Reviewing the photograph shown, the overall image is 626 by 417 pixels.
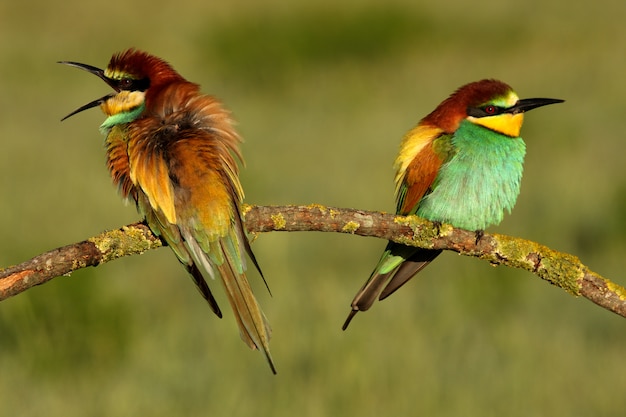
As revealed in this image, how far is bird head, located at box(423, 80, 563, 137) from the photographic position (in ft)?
10.5

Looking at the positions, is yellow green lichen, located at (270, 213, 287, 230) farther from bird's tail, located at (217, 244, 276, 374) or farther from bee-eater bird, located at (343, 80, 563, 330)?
bee-eater bird, located at (343, 80, 563, 330)

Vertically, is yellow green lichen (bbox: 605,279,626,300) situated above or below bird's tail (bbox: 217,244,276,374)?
above

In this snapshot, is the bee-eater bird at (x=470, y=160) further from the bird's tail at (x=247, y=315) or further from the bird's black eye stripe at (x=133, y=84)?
the bird's black eye stripe at (x=133, y=84)

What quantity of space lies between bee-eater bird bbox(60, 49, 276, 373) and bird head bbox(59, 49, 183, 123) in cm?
17

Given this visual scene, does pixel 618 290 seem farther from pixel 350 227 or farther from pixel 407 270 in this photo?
pixel 407 270

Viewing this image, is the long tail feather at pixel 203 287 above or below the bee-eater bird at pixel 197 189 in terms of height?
below

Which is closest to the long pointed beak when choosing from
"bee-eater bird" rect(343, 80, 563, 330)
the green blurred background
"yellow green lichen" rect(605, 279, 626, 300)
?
"bee-eater bird" rect(343, 80, 563, 330)

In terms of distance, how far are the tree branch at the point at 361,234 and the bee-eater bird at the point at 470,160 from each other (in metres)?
0.63

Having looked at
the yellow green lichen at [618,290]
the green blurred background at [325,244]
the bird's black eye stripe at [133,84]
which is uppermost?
the bird's black eye stripe at [133,84]

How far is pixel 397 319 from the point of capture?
5.49m

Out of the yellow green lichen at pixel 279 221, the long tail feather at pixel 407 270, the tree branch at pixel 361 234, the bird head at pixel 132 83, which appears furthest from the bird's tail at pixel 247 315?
the long tail feather at pixel 407 270

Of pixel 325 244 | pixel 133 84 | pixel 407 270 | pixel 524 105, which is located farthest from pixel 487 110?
pixel 325 244

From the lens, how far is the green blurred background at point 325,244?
→ 4727mm

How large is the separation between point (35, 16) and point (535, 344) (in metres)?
11.8
